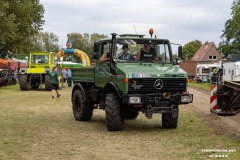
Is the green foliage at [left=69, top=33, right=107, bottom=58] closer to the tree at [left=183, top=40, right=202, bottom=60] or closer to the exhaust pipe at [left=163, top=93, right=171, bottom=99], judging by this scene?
the tree at [left=183, top=40, right=202, bottom=60]

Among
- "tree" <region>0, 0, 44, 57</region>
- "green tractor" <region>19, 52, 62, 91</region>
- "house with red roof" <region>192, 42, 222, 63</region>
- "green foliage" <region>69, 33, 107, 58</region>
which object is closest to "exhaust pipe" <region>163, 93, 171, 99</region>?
"green tractor" <region>19, 52, 62, 91</region>

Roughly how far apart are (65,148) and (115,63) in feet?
10.1

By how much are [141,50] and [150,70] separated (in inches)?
38.6

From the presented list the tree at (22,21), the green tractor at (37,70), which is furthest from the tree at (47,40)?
the green tractor at (37,70)

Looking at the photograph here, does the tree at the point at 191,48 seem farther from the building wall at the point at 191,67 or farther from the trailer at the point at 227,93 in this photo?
the trailer at the point at 227,93

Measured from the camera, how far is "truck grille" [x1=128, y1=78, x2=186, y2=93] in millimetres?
10469

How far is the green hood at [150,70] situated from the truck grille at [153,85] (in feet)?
0.32

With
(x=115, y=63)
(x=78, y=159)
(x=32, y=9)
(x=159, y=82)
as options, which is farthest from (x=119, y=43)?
(x=32, y=9)

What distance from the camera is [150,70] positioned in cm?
1077

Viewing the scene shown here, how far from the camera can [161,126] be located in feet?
39.8

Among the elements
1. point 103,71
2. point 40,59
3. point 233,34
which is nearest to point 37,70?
point 40,59

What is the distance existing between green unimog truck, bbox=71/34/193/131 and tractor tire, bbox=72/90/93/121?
0.49 m

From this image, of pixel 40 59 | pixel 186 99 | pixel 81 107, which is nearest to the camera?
pixel 186 99

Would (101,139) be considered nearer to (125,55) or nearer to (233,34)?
(125,55)
